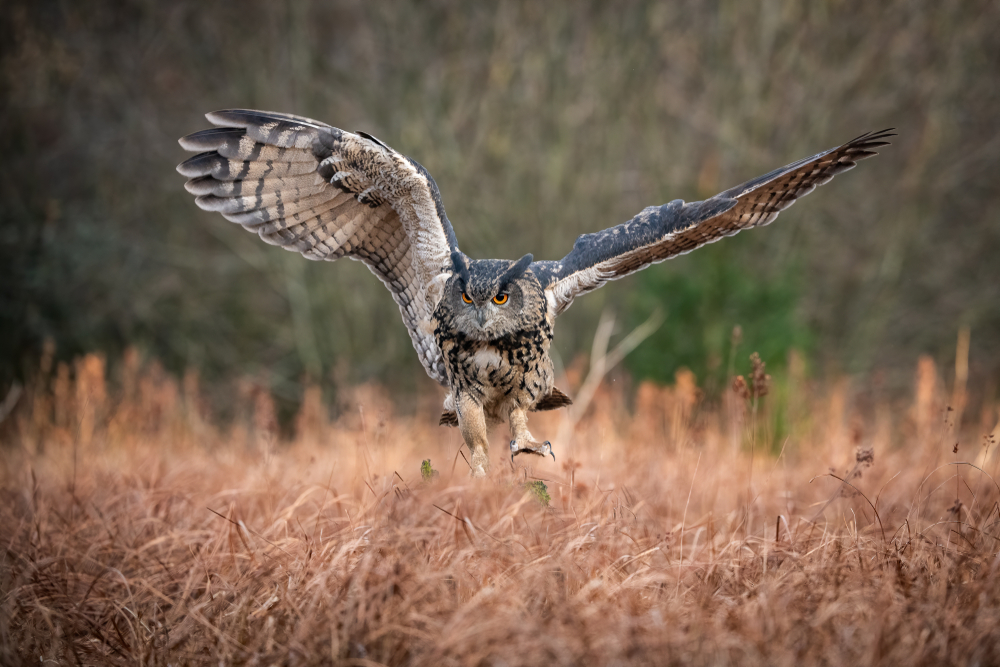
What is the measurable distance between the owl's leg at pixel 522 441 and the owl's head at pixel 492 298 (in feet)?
1.33

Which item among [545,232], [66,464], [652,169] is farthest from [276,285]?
[66,464]

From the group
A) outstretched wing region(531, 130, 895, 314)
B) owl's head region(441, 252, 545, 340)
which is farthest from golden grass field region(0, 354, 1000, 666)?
outstretched wing region(531, 130, 895, 314)

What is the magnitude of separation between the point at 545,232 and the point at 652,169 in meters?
1.57

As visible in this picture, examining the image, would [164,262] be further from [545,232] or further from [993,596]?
[993,596]

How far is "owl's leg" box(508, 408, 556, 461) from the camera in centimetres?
307

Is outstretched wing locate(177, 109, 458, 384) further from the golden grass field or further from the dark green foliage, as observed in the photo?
the dark green foliage

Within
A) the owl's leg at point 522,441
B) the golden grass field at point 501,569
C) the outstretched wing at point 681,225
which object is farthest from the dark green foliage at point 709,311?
the owl's leg at point 522,441

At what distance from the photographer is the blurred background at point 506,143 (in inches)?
362

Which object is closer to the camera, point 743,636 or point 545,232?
point 743,636

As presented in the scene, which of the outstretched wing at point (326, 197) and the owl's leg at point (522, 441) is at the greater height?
the outstretched wing at point (326, 197)

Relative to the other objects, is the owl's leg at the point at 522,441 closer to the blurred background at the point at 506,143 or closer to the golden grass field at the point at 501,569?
the golden grass field at the point at 501,569

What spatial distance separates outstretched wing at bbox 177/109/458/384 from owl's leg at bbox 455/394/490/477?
1.25ft

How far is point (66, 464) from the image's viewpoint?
15.1 feet

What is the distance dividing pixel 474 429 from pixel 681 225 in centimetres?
127
